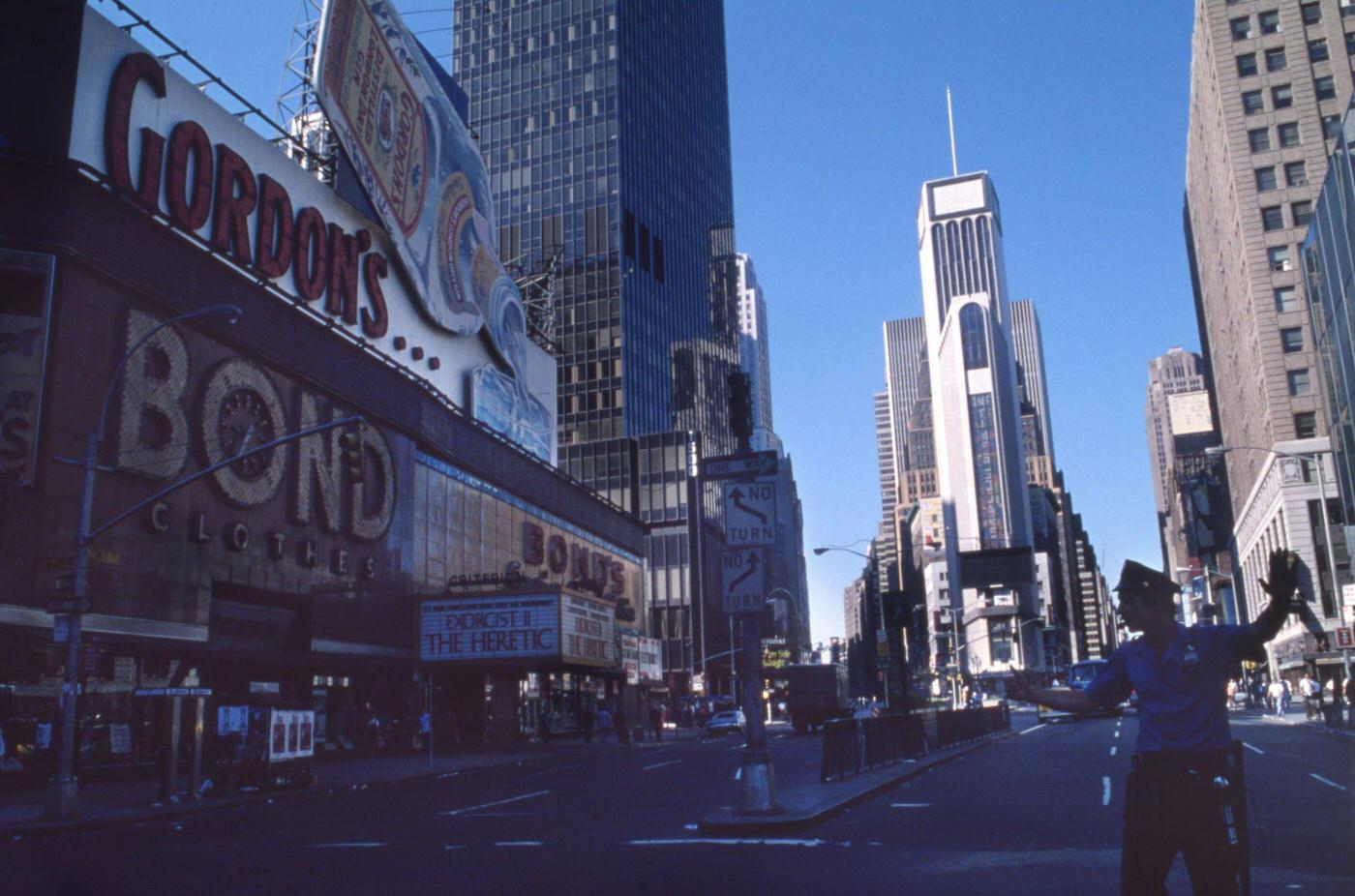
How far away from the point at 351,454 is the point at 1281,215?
7056cm

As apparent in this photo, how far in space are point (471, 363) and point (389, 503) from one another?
14556 millimetres

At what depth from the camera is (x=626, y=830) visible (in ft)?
51.5

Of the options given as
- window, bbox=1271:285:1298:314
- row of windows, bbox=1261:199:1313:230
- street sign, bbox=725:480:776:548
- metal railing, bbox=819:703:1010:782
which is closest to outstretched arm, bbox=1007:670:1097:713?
street sign, bbox=725:480:776:548

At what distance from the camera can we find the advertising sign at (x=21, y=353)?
28.0 meters

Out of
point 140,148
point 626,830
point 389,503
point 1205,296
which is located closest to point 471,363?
point 389,503

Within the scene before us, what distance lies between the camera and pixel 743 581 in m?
16.2

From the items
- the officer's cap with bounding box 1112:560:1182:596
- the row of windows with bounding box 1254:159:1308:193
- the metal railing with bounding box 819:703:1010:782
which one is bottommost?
the metal railing with bounding box 819:703:1010:782

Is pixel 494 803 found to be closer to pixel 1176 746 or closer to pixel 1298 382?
pixel 1176 746

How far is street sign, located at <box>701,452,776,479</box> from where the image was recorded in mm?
16859

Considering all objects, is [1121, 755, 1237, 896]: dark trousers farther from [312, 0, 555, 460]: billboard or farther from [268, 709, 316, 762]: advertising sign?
[312, 0, 555, 460]: billboard

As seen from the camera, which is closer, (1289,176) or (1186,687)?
(1186,687)

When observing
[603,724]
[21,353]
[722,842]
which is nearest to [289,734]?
[21,353]

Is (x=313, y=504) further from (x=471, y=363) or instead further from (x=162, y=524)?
(x=471, y=363)

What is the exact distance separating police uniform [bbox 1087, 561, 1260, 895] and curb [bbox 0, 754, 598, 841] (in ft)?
59.7
